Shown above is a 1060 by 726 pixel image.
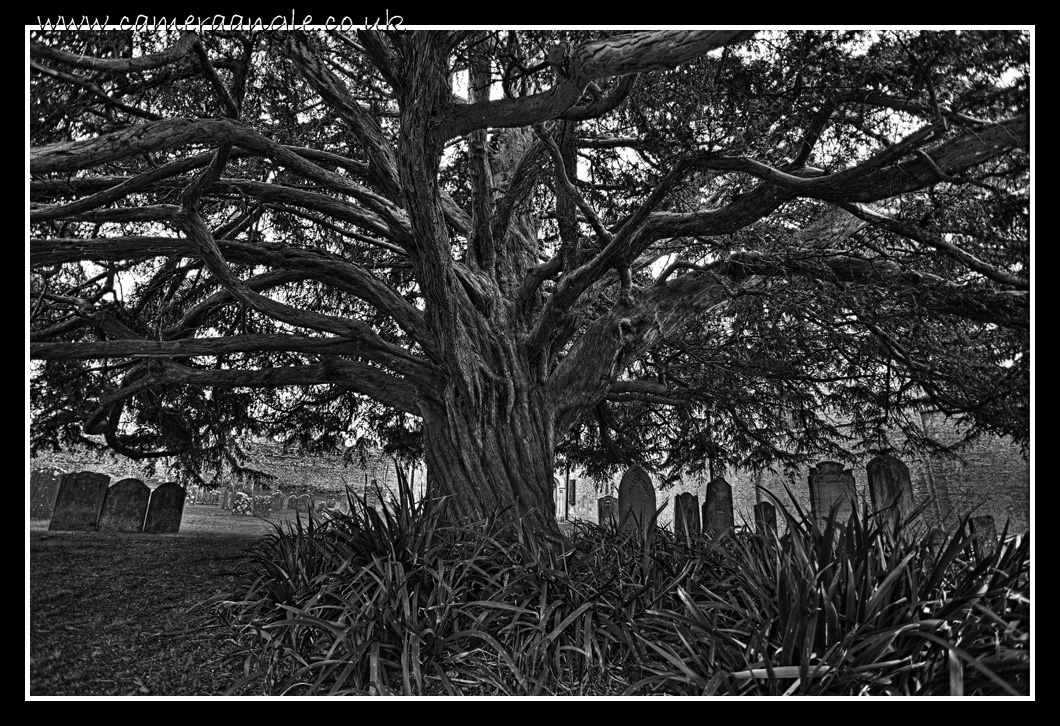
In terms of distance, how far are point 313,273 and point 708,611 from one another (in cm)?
371

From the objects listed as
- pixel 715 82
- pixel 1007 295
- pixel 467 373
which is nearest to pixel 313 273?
pixel 467 373

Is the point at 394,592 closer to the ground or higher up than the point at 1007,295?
closer to the ground

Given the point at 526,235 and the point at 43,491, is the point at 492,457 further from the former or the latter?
the point at 43,491

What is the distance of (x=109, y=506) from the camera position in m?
6.71

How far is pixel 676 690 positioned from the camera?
275 cm

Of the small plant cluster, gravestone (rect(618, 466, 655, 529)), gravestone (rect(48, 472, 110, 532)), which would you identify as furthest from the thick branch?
gravestone (rect(48, 472, 110, 532))

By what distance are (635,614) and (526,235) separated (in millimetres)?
4111

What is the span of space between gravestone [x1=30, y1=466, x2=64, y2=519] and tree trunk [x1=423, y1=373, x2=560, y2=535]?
795 centimetres

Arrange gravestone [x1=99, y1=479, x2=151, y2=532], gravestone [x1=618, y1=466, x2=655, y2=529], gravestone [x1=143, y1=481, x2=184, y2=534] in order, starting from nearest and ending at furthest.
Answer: gravestone [x1=618, y1=466, x2=655, y2=529], gravestone [x1=99, y1=479, x2=151, y2=532], gravestone [x1=143, y1=481, x2=184, y2=534]

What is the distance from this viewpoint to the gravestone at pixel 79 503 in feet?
21.4

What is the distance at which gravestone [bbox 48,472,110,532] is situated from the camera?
6531 millimetres

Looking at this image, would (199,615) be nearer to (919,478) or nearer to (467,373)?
(467,373)

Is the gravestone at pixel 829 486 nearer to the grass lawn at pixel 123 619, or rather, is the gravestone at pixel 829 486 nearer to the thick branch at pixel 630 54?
the thick branch at pixel 630 54

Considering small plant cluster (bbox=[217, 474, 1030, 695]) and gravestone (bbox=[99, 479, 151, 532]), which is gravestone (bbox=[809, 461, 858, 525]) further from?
gravestone (bbox=[99, 479, 151, 532])
